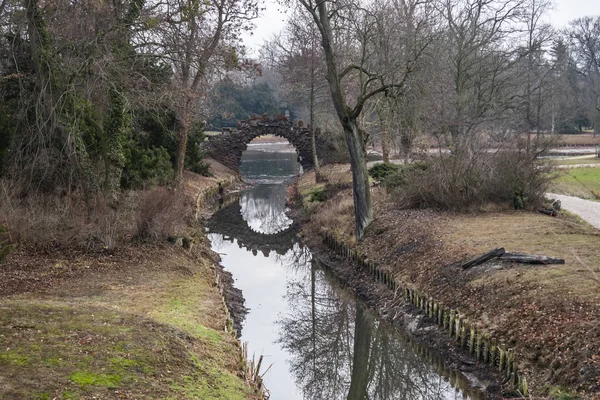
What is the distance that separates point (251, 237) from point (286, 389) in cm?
1688

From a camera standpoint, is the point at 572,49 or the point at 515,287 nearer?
the point at 515,287

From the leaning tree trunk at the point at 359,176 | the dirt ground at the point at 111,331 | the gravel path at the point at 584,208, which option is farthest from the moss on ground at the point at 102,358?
the gravel path at the point at 584,208

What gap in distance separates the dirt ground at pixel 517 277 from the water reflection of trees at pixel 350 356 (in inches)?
56.6

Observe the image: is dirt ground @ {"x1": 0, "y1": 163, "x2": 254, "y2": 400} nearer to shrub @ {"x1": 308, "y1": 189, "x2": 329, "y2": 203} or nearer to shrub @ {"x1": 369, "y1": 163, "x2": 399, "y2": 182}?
shrub @ {"x1": 308, "y1": 189, "x2": 329, "y2": 203}

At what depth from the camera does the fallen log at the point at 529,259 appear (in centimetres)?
1273

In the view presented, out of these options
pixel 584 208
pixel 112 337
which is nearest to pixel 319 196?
pixel 584 208

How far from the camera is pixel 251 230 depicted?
3008 cm

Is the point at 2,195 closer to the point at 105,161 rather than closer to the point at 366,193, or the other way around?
the point at 105,161

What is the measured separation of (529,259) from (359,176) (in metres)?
7.75

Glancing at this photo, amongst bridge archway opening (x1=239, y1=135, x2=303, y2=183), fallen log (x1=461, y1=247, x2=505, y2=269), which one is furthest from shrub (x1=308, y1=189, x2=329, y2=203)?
bridge archway opening (x1=239, y1=135, x2=303, y2=183)

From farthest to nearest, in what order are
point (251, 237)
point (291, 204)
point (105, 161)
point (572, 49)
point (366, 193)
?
point (572, 49), point (291, 204), point (251, 237), point (366, 193), point (105, 161)

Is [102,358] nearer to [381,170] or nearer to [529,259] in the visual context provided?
[529,259]

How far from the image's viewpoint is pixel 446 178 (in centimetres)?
2052

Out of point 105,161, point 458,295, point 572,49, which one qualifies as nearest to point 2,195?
point 105,161
